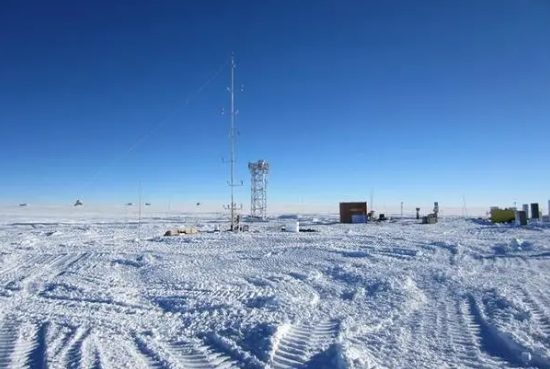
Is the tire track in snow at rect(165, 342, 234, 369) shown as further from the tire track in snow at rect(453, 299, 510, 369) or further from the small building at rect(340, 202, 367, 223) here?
the small building at rect(340, 202, 367, 223)

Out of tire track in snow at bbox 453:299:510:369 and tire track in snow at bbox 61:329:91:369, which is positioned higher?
tire track in snow at bbox 453:299:510:369

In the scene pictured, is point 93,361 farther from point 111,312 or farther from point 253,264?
point 253,264

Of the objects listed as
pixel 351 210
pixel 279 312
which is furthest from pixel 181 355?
pixel 351 210

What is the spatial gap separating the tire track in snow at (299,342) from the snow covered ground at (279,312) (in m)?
0.01

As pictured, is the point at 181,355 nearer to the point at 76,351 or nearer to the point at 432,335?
the point at 76,351

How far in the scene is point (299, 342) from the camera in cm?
425

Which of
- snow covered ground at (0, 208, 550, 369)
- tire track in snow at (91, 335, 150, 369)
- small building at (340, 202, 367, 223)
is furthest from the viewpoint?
small building at (340, 202, 367, 223)

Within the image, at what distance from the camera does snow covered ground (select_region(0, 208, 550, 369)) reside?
12.8ft

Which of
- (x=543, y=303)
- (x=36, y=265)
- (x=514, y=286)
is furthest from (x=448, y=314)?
(x=36, y=265)

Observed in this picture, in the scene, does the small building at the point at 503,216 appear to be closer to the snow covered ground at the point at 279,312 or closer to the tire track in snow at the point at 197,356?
the snow covered ground at the point at 279,312

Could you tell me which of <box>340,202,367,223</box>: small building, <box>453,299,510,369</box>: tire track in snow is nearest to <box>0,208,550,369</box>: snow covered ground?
<box>453,299,510,369</box>: tire track in snow

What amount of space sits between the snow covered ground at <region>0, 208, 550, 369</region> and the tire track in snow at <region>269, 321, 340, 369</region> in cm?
1

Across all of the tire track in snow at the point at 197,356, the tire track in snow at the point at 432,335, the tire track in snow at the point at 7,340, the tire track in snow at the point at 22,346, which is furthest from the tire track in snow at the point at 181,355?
the tire track in snow at the point at 432,335

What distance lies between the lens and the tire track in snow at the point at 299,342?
3.80m
